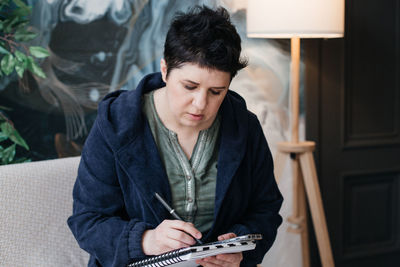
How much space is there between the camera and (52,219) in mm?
1537

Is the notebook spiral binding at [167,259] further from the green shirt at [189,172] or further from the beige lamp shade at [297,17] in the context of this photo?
the beige lamp shade at [297,17]

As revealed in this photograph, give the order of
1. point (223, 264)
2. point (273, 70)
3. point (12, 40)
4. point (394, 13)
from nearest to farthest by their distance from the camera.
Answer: point (223, 264)
point (12, 40)
point (273, 70)
point (394, 13)

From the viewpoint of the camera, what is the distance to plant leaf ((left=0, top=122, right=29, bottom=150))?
6.12 feet

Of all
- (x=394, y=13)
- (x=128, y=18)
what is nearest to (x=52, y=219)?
(x=128, y=18)

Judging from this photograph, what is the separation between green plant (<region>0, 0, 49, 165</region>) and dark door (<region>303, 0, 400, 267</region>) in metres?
1.33

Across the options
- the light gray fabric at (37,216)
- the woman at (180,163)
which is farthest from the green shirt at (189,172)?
the light gray fabric at (37,216)

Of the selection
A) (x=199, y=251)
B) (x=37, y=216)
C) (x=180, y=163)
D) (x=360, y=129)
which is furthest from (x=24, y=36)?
(x=360, y=129)

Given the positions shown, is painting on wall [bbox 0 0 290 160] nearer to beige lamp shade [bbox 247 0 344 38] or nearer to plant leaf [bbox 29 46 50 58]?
plant leaf [bbox 29 46 50 58]

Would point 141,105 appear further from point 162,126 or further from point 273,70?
point 273,70

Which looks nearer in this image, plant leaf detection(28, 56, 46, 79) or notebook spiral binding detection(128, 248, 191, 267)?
notebook spiral binding detection(128, 248, 191, 267)

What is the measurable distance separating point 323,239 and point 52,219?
1222 millimetres

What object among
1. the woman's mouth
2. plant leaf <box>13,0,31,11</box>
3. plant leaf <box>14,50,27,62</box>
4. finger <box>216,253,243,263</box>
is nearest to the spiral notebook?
finger <box>216,253,243,263</box>

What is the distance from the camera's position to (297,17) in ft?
6.29

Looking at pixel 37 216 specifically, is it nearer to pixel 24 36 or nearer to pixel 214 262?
pixel 214 262
